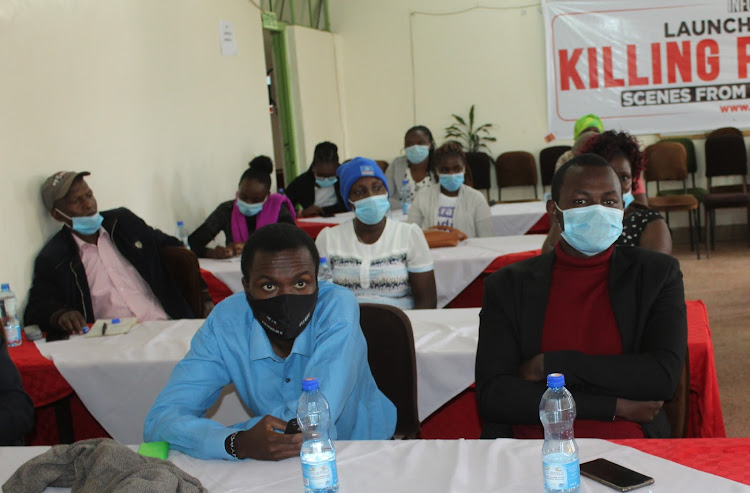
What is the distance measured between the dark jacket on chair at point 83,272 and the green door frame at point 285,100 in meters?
4.49

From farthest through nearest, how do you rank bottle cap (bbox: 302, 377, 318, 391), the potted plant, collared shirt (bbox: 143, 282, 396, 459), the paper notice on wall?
the potted plant < the paper notice on wall < collared shirt (bbox: 143, 282, 396, 459) < bottle cap (bbox: 302, 377, 318, 391)

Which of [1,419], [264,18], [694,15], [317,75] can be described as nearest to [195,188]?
[264,18]

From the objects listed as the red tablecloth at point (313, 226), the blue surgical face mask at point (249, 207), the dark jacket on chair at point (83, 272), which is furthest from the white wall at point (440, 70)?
the dark jacket on chair at point (83, 272)

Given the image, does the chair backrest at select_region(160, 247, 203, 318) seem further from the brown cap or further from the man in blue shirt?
the man in blue shirt

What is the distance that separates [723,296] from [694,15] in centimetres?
415

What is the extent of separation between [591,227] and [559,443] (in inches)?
31.9

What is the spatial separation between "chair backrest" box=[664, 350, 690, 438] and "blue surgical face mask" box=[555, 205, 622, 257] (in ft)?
1.41

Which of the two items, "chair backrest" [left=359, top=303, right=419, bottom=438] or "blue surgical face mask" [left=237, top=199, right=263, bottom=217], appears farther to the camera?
"blue surgical face mask" [left=237, top=199, right=263, bottom=217]

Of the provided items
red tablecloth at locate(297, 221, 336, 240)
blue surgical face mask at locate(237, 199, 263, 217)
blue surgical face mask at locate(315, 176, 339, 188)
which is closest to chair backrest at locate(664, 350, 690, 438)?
blue surgical face mask at locate(237, 199, 263, 217)

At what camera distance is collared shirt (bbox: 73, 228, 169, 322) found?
3.83 m

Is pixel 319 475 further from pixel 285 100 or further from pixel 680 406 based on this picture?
pixel 285 100

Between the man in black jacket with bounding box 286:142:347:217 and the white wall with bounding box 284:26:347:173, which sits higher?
the white wall with bounding box 284:26:347:173

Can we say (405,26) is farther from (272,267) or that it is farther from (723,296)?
(272,267)

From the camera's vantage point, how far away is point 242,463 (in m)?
1.71
